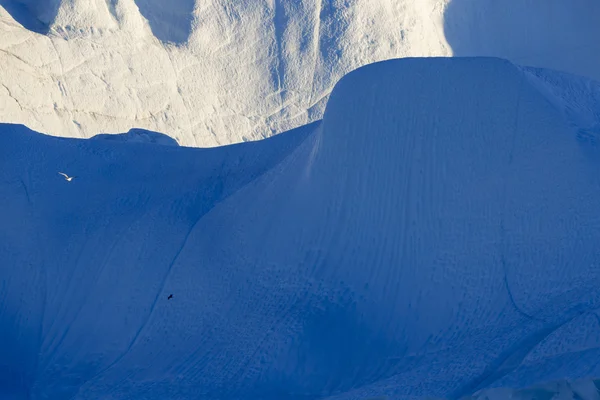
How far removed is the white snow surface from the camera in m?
5.86

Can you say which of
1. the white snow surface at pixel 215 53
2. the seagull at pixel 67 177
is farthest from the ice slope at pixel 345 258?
the white snow surface at pixel 215 53

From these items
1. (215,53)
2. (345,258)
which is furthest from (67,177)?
(215,53)

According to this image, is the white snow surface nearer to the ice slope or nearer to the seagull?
the seagull

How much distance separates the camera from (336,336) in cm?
388

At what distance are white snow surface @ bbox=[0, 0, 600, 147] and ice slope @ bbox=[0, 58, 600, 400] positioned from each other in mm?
1573

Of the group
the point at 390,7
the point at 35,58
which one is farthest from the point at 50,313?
Answer: the point at 390,7

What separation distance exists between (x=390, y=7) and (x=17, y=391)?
4379 mm

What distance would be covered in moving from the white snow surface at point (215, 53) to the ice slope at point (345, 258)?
157 cm

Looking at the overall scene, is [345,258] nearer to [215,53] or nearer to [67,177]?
[67,177]

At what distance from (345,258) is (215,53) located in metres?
3.03

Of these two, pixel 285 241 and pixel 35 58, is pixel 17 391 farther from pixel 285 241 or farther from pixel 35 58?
pixel 35 58

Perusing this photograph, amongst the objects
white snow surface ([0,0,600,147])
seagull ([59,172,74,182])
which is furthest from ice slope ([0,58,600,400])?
white snow surface ([0,0,600,147])

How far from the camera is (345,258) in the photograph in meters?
4.04

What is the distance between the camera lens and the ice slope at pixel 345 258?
→ 378 centimetres
